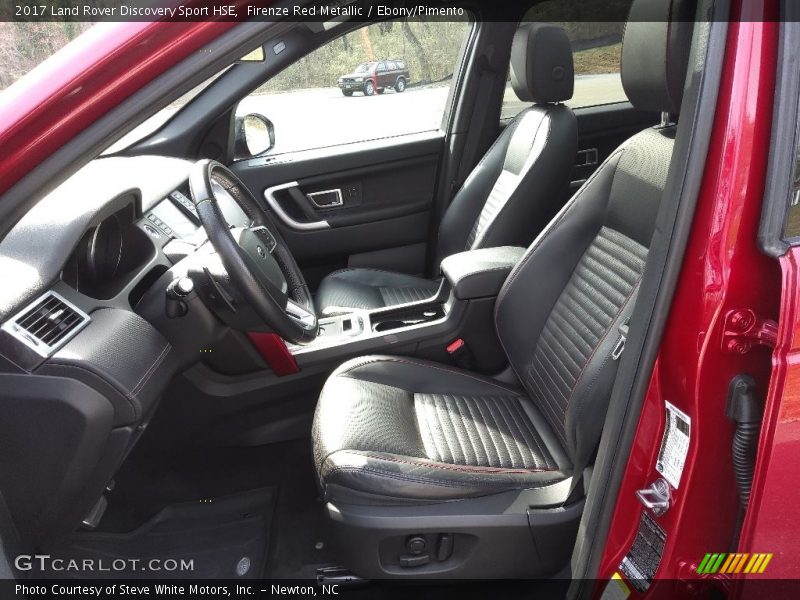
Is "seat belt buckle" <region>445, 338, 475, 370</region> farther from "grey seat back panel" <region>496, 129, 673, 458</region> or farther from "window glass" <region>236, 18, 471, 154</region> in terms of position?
"window glass" <region>236, 18, 471, 154</region>

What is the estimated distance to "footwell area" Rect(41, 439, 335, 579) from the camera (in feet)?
6.10

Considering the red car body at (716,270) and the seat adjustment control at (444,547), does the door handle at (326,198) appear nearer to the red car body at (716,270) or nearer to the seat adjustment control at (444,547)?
the seat adjustment control at (444,547)

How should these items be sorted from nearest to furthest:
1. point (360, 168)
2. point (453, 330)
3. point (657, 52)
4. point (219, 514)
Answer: point (657, 52) → point (219, 514) → point (453, 330) → point (360, 168)

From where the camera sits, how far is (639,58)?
1.37 m

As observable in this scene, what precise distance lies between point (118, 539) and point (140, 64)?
146 cm

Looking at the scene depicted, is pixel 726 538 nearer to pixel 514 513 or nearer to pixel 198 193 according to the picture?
pixel 514 513

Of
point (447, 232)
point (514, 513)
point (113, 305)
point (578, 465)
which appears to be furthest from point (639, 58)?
point (447, 232)

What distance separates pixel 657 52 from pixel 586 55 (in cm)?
175

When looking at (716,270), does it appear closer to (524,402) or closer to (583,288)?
(583,288)

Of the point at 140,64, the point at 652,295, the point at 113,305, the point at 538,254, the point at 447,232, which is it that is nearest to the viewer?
the point at 140,64

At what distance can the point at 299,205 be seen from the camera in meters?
3.18

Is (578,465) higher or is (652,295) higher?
(652,295)

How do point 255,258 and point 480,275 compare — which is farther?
point 480,275

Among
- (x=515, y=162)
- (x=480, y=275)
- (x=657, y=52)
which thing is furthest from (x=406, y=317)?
(x=657, y=52)
